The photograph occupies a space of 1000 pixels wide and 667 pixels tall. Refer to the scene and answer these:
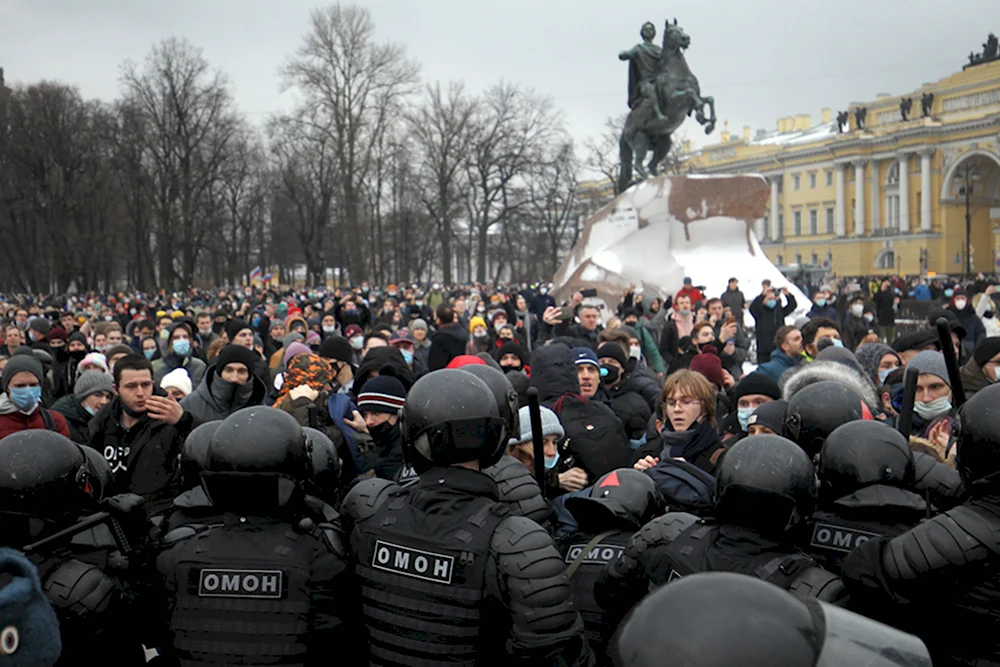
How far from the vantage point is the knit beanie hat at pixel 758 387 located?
5.32 m

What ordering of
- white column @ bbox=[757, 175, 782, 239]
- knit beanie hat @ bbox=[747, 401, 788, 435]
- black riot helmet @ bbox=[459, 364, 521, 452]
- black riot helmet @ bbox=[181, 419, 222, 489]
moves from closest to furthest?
black riot helmet @ bbox=[181, 419, 222, 489] → black riot helmet @ bbox=[459, 364, 521, 452] → knit beanie hat @ bbox=[747, 401, 788, 435] → white column @ bbox=[757, 175, 782, 239]

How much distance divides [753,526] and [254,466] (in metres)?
1.46

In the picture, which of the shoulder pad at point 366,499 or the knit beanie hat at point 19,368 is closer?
the shoulder pad at point 366,499

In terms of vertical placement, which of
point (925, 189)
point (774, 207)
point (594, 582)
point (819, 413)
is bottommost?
point (594, 582)

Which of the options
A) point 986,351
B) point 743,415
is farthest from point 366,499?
point 986,351

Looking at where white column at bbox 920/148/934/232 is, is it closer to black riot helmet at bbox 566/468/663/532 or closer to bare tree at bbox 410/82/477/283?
bare tree at bbox 410/82/477/283

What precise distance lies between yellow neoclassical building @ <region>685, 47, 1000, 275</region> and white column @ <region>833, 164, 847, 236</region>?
90mm

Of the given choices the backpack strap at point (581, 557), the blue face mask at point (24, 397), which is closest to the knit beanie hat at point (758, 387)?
the backpack strap at point (581, 557)

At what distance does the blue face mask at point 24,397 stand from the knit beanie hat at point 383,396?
7.35ft

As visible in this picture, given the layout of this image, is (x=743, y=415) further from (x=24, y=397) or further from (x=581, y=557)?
(x=24, y=397)

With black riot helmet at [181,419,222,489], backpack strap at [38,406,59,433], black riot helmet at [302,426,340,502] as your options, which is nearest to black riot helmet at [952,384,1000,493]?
black riot helmet at [302,426,340,502]

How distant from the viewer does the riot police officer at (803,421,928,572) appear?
282cm

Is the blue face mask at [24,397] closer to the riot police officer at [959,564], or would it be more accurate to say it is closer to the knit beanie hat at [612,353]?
the knit beanie hat at [612,353]

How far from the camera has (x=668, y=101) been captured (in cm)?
2112
